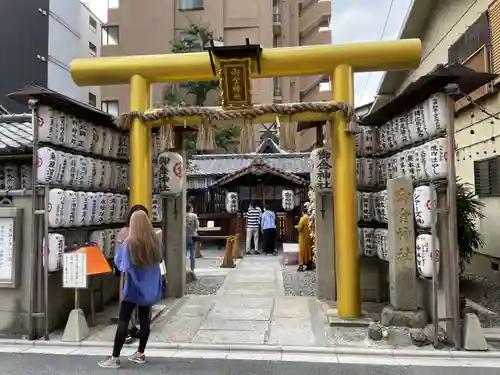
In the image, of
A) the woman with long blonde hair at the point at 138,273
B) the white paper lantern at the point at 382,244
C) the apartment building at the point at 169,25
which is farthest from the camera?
the apartment building at the point at 169,25

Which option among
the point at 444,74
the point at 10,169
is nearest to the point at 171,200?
the point at 10,169

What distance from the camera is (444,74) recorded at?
6848 millimetres

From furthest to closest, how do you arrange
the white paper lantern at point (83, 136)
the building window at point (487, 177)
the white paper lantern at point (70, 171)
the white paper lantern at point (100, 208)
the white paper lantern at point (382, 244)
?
the building window at point (487, 177) → the white paper lantern at point (100, 208) → the white paper lantern at point (382, 244) → the white paper lantern at point (83, 136) → the white paper lantern at point (70, 171)

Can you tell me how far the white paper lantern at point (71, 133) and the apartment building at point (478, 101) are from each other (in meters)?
8.96

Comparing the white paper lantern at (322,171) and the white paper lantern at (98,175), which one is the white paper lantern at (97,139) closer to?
the white paper lantern at (98,175)

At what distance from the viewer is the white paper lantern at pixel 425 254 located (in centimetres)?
721

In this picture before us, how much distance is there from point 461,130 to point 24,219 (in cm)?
1195

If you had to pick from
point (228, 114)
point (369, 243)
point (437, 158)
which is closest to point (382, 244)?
point (369, 243)

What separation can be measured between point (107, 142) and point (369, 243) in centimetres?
580

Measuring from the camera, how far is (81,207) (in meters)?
8.42

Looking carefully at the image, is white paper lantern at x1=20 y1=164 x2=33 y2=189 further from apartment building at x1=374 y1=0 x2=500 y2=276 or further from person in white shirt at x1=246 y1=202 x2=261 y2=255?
person in white shirt at x1=246 y1=202 x2=261 y2=255

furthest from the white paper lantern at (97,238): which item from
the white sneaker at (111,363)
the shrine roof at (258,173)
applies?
the shrine roof at (258,173)

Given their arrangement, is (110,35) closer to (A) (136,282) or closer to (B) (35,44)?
(B) (35,44)

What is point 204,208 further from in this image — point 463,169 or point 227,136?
point 463,169
